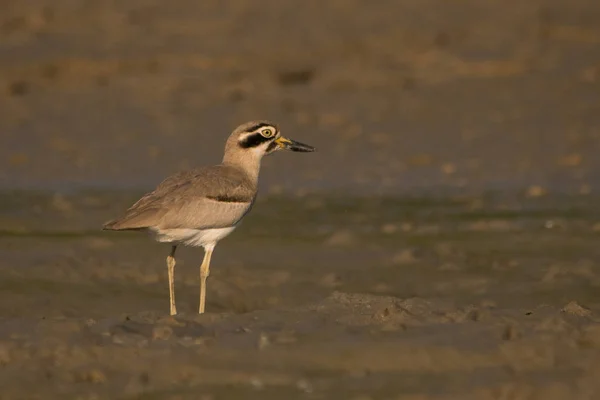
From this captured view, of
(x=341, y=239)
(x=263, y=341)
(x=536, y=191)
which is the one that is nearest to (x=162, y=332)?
(x=263, y=341)

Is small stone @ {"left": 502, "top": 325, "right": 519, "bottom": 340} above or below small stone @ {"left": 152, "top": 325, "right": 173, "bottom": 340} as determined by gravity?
below

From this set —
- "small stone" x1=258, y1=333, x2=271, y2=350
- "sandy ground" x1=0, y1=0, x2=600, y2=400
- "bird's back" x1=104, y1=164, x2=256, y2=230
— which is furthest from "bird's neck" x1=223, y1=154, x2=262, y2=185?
"small stone" x1=258, y1=333, x2=271, y2=350

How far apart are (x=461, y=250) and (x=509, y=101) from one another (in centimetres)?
677

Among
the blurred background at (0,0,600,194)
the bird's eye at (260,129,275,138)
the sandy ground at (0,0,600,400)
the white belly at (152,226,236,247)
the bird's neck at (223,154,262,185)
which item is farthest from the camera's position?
the blurred background at (0,0,600,194)

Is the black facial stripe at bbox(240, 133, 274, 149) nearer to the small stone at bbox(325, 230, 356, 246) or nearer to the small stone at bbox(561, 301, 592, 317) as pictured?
the small stone at bbox(325, 230, 356, 246)

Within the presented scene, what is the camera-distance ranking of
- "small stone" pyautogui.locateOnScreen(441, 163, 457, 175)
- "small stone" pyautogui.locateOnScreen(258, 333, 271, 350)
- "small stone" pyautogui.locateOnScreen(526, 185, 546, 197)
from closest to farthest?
"small stone" pyautogui.locateOnScreen(258, 333, 271, 350) → "small stone" pyautogui.locateOnScreen(526, 185, 546, 197) → "small stone" pyautogui.locateOnScreen(441, 163, 457, 175)

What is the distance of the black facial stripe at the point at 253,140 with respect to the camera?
10531 mm

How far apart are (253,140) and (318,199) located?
3.32 m

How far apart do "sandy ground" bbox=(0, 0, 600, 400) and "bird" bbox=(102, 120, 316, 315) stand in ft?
1.93

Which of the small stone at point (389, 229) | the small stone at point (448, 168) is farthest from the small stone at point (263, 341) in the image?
the small stone at point (448, 168)

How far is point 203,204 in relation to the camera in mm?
9781

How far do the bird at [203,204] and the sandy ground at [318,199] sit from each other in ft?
1.93

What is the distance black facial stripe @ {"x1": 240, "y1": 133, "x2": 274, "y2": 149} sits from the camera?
10531 millimetres

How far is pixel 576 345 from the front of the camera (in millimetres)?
7562
